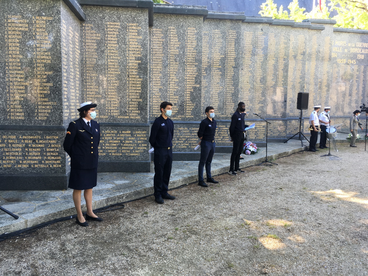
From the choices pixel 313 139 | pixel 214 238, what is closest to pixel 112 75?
pixel 214 238

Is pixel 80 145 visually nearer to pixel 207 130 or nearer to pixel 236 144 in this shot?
pixel 207 130

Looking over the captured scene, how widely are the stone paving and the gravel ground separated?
0.91 ft

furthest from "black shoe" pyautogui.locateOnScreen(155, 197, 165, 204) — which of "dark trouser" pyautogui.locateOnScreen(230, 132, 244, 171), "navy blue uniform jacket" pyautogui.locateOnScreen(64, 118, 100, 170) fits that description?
"dark trouser" pyautogui.locateOnScreen(230, 132, 244, 171)

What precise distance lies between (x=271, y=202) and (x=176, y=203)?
1917mm

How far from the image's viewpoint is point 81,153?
14.7 feet

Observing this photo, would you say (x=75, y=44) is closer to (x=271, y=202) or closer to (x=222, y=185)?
(x=222, y=185)

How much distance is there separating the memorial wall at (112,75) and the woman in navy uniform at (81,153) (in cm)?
176

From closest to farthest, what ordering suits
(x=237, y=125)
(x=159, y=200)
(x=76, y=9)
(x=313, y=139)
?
1. (x=159, y=200)
2. (x=76, y=9)
3. (x=237, y=125)
4. (x=313, y=139)

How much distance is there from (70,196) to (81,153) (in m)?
1.57

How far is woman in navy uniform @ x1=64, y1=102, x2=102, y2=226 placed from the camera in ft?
14.6

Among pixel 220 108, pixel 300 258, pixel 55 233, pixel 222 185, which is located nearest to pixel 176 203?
pixel 222 185

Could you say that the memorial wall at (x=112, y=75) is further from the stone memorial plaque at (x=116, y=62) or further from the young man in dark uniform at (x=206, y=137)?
the young man in dark uniform at (x=206, y=137)

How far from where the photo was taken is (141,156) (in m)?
7.66

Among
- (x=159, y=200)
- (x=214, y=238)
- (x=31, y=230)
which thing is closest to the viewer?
(x=214, y=238)
